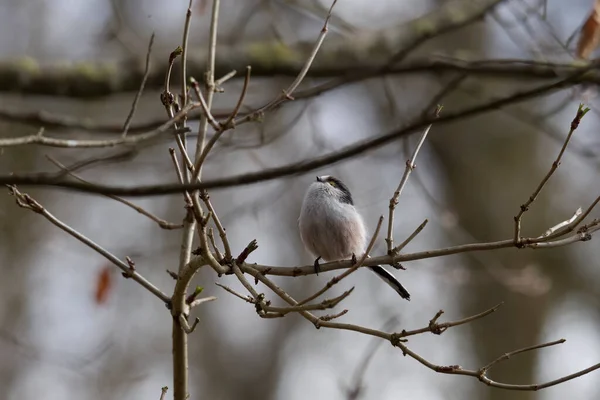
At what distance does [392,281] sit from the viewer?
11.4 feet

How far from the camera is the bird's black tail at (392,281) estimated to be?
131 inches

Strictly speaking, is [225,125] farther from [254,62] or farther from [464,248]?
[254,62]

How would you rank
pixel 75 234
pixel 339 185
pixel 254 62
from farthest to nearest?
1. pixel 254 62
2. pixel 339 185
3. pixel 75 234

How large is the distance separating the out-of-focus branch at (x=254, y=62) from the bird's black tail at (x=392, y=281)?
56.8 inches

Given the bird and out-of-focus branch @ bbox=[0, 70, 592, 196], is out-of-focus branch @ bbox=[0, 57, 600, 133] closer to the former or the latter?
out-of-focus branch @ bbox=[0, 70, 592, 196]

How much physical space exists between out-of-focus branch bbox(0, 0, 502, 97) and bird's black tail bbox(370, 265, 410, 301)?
1.44m

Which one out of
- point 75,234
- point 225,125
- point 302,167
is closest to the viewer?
point 302,167

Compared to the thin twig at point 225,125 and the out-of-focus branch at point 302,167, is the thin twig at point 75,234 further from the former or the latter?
the out-of-focus branch at point 302,167

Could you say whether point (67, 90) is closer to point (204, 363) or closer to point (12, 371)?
point (12, 371)

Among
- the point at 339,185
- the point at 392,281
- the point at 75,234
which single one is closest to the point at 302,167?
the point at 75,234

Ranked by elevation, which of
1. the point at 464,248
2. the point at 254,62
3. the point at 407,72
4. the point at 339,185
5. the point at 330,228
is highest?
the point at 254,62

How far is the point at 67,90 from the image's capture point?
4.76m

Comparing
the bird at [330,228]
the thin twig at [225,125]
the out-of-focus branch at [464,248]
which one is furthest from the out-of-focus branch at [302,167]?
the bird at [330,228]

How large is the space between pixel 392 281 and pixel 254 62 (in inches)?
86.4
